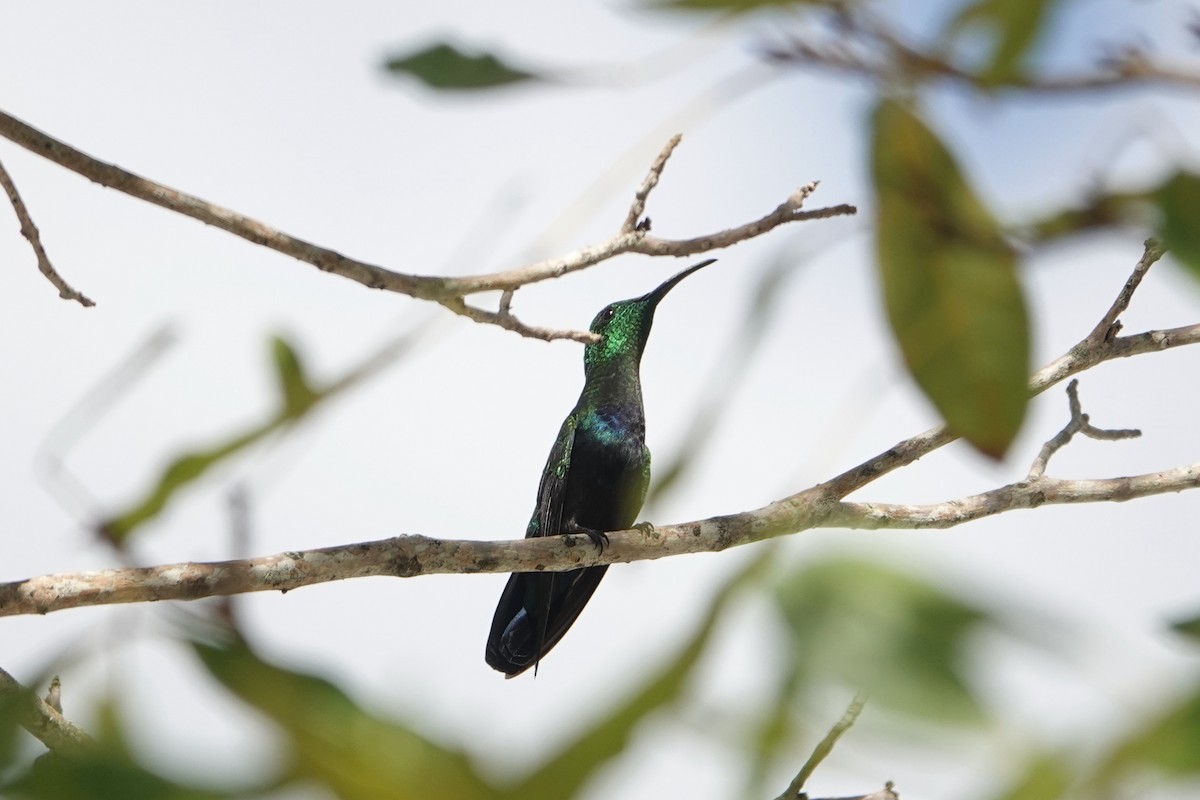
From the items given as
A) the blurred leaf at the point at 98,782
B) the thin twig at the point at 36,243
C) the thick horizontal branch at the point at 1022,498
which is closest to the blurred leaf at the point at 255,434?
the blurred leaf at the point at 98,782

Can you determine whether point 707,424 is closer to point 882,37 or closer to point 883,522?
point 882,37

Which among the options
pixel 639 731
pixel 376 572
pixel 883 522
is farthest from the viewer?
pixel 883 522

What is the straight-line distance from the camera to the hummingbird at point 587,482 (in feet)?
14.2

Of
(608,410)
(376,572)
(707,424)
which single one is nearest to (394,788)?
(707,424)

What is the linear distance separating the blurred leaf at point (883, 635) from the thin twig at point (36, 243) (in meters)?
2.19

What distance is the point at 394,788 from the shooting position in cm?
36

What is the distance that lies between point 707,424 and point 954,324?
119mm

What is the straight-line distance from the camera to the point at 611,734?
1.15ft

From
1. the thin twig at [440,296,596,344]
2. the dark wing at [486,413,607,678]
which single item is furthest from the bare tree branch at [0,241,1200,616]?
the dark wing at [486,413,607,678]

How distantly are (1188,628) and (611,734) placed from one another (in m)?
0.23

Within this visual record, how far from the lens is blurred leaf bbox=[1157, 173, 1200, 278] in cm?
43

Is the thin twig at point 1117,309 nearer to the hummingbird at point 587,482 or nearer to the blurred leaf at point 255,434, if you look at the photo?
the hummingbird at point 587,482

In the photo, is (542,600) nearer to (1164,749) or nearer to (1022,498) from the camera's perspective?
(1022,498)

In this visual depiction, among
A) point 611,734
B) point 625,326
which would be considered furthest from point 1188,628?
point 625,326
